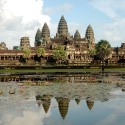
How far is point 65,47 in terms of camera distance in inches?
6053

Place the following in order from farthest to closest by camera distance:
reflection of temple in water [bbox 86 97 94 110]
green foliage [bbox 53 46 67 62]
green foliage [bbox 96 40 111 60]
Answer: green foliage [bbox 53 46 67 62] < green foliage [bbox 96 40 111 60] < reflection of temple in water [bbox 86 97 94 110]

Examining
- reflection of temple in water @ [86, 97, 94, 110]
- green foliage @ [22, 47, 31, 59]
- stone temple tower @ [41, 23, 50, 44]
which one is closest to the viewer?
reflection of temple in water @ [86, 97, 94, 110]

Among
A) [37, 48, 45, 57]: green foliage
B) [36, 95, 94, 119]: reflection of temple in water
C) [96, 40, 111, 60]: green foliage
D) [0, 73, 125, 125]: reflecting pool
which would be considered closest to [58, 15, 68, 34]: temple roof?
[37, 48, 45, 57]: green foliage

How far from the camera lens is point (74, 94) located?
2809 centimetres

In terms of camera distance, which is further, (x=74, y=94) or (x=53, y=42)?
(x=53, y=42)

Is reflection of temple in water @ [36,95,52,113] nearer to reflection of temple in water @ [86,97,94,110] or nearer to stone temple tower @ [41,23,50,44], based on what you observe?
reflection of temple in water @ [86,97,94,110]

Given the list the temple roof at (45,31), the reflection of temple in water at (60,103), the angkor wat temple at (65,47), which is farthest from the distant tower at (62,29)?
the reflection of temple in water at (60,103)

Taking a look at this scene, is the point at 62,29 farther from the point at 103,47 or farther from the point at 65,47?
the point at 103,47

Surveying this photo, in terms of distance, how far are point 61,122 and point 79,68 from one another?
213ft

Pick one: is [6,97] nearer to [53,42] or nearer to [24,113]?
[24,113]

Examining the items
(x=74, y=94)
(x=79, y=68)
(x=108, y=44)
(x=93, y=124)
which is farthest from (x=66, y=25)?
(x=93, y=124)

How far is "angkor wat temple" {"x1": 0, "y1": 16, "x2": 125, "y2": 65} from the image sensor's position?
143 meters

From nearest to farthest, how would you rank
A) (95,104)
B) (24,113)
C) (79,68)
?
(24,113)
(95,104)
(79,68)

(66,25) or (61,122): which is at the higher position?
(66,25)
